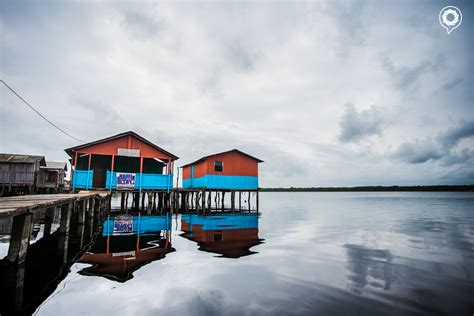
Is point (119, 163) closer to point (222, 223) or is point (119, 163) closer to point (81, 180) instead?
point (81, 180)

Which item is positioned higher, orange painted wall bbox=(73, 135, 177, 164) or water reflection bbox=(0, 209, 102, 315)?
orange painted wall bbox=(73, 135, 177, 164)

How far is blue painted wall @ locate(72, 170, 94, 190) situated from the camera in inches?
851

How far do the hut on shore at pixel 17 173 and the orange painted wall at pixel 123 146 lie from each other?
15.4m

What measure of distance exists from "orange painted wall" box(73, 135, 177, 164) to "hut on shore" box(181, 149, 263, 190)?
13.7ft

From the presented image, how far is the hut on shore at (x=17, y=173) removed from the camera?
31.5 metres

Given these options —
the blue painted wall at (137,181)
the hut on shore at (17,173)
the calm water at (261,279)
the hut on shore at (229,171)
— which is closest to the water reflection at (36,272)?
the calm water at (261,279)

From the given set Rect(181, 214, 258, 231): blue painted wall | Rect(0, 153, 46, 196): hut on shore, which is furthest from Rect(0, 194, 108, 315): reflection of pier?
Rect(0, 153, 46, 196): hut on shore

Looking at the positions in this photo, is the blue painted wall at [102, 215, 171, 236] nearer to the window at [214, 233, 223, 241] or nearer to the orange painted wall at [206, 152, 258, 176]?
the window at [214, 233, 223, 241]

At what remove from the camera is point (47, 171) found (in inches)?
1575

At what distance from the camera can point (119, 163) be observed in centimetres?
2648

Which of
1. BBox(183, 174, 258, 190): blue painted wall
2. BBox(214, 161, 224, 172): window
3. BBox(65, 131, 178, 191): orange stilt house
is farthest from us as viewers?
BBox(214, 161, 224, 172): window

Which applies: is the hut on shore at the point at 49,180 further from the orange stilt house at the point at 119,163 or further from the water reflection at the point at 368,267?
the water reflection at the point at 368,267

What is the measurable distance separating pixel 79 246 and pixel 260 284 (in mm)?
7589

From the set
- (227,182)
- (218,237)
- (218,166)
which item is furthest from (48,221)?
(227,182)
